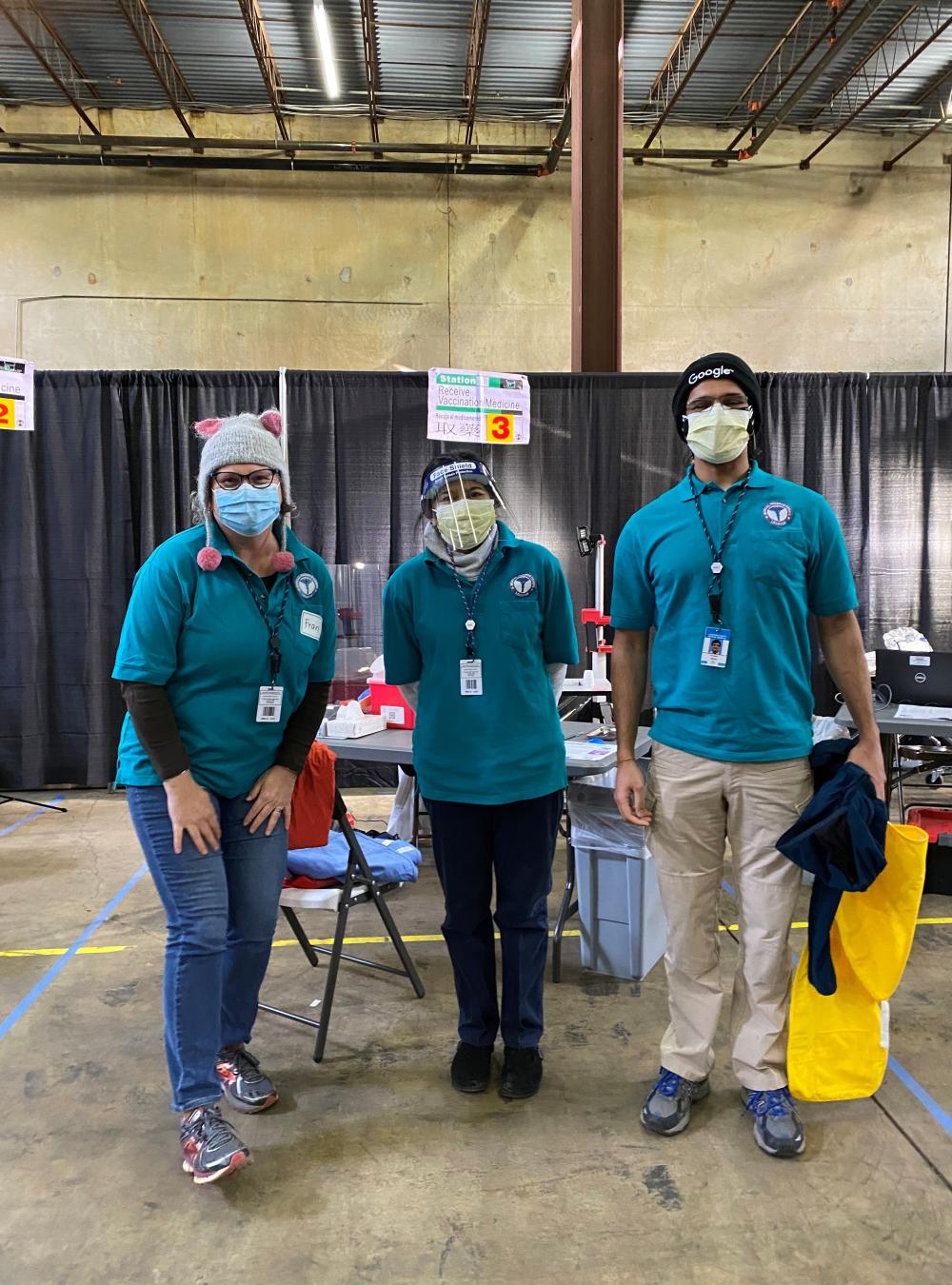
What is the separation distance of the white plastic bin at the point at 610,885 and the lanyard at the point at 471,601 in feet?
3.32

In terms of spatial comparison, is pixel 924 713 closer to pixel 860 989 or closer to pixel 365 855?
pixel 860 989

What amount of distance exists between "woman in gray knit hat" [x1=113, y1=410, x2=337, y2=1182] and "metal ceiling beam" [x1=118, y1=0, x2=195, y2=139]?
18.8ft

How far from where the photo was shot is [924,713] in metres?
3.71

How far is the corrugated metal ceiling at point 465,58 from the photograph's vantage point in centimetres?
623

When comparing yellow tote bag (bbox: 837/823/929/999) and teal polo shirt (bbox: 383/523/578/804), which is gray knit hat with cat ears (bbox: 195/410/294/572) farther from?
yellow tote bag (bbox: 837/823/929/999)

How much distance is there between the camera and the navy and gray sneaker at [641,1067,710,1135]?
6.69ft

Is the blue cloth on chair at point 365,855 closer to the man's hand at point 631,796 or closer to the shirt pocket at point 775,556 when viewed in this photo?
the man's hand at point 631,796

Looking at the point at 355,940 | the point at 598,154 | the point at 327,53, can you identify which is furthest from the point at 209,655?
the point at 327,53

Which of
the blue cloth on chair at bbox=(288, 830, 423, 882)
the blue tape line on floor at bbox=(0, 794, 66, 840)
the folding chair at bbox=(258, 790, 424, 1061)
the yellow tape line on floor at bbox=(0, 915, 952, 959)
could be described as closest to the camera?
the folding chair at bbox=(258, 790, 424, 1061)

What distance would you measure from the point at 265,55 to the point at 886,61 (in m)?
4.59

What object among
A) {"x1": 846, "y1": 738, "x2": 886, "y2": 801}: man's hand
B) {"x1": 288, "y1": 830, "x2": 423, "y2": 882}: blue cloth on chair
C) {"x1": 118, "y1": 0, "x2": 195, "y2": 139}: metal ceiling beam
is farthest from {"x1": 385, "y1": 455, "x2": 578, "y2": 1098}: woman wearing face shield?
{"x1": 118, "y1": 0, "x2": 195, "y2": 139}: metal ceiling beam

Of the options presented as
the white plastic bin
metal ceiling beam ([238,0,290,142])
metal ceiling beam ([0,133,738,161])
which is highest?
metal ceiling beam ([238,0,290,142])

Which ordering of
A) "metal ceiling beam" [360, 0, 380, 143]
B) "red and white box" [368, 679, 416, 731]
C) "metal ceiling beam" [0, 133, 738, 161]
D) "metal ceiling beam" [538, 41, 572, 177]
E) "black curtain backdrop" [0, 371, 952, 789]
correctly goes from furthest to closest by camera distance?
"metal ceiling beam" [0, 133, 738, 161] → "metal ceiling beam" [538, 41, 572, 177] → "metal ceiling beam" [360, 0, 380, 143] → "black curtain backdrop" [0, 371, 952, 789] → "red and white box" [368, 679, 416, 731]

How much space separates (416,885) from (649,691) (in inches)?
103
